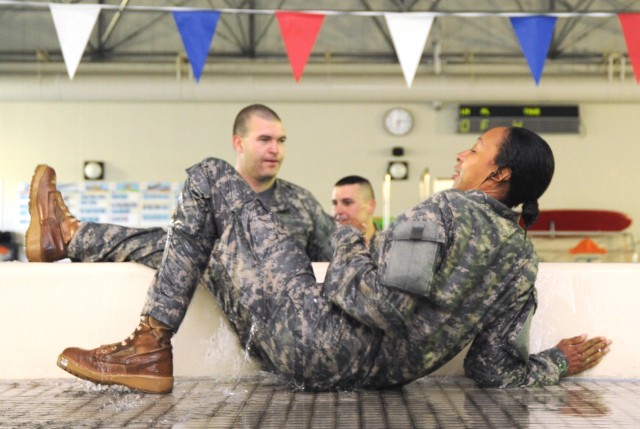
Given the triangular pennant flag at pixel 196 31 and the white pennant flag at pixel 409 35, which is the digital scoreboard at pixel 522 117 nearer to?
the white pennant flag at pixel 409 35

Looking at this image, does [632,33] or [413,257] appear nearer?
[413,257]

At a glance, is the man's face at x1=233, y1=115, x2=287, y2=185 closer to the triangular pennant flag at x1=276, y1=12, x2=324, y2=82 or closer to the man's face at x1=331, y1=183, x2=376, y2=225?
the man's face at x1=331, y1=183, x2=376, y2=225

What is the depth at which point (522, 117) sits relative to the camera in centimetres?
1055

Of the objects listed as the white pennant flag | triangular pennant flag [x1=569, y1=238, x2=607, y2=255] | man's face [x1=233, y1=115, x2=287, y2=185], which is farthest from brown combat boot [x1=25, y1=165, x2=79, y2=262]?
triangular pennant flag [x1=569, y1=238, x2=607, y2=255]

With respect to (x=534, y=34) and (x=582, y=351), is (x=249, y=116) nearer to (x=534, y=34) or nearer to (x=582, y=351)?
(x=582, y=351)

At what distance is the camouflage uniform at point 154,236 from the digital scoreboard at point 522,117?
7.35 meters

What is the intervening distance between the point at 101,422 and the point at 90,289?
909 mm

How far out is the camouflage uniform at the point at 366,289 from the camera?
2066 mm

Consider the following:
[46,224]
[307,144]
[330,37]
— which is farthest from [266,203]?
[330,37]

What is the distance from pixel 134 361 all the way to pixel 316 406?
50 centimetres

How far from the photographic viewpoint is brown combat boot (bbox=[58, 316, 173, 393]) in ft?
7.41

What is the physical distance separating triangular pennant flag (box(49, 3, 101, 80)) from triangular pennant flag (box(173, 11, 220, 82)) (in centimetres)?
52

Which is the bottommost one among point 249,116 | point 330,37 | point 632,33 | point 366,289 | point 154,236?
point 366,289

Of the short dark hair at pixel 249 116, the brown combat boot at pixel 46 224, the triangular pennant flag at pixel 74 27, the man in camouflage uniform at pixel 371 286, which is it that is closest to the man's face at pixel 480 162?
the man in camouflage uniform at pixel 371 286
